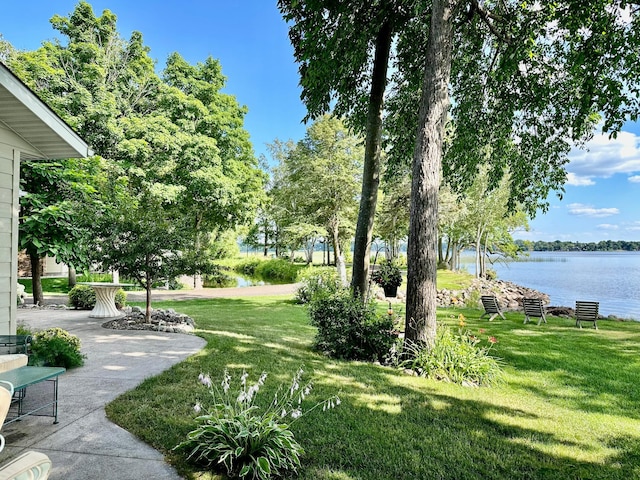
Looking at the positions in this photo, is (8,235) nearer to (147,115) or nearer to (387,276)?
(387,276)

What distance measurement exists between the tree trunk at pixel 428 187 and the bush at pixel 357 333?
1.44ft

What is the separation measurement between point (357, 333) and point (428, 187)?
254 centimetres

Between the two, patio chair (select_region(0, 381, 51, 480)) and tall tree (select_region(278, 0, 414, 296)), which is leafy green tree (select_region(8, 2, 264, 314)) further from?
patio chair (select_region(0, 381, 51, 480))

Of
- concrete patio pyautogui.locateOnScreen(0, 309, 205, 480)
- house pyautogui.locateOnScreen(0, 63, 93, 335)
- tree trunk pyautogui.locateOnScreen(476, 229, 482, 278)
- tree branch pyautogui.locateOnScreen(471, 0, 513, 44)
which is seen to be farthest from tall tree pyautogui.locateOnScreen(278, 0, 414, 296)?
tree trunk pyautogui.locateOnScreen(476, 229, 482, 278)

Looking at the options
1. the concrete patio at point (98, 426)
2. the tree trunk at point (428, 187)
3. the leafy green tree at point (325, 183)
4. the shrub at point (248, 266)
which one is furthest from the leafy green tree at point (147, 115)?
the shrub at point (248, 266)

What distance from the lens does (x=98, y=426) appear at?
3.38m

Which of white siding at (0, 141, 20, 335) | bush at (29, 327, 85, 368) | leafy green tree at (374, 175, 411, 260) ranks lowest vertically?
bush at (29, 327, 85, 368)

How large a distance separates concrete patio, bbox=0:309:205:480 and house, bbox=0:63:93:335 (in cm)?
127

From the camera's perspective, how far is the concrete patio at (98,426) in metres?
2.72

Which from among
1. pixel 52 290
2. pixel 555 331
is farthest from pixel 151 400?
pixel 52 290

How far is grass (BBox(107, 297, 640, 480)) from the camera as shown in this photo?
116 inches

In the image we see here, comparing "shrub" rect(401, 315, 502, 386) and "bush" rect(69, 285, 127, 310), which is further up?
"bush" rect(69, 285, 127, 310)

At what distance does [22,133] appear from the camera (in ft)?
16.1

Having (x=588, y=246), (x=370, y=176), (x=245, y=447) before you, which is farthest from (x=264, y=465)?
(x=588, y=246)
